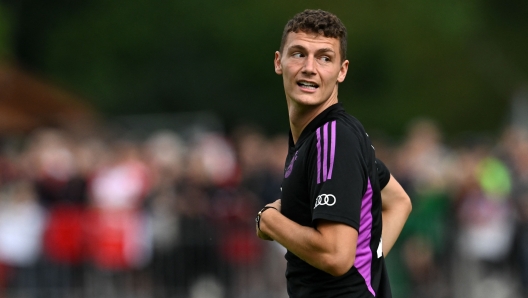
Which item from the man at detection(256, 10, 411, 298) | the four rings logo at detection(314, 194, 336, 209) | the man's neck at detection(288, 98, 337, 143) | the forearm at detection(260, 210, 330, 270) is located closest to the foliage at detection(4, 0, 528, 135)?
the man's neck at detection(288, 98, 337, 143)

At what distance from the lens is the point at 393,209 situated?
587 centimetres

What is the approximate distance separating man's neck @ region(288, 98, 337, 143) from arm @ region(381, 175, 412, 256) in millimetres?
682

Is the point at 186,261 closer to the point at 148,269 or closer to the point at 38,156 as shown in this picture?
the point at 148,269

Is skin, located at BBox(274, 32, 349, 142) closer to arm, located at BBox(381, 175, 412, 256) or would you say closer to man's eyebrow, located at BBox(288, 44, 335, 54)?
man's eyebrow, located at BBox(288, 44, 335, 54)

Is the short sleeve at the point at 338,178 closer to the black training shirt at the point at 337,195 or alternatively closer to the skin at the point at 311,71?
the black training shirt at the point at 337,195

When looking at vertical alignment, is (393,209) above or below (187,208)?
below

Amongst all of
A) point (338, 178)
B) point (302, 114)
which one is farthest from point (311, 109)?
point (338, 178)

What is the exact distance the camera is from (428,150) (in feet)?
48.1

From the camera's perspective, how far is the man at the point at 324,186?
4.95 m

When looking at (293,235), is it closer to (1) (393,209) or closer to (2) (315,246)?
(2) (315,246)

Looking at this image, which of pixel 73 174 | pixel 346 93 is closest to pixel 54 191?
pixel 73 174

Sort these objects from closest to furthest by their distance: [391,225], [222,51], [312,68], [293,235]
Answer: [293,235] < [312,68] < [391,225] < [222,51]

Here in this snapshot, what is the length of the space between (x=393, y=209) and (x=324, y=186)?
1.03 m

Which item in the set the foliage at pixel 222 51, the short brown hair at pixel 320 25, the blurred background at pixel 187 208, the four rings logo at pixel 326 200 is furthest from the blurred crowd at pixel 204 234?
the foliage at pixel 222 51
